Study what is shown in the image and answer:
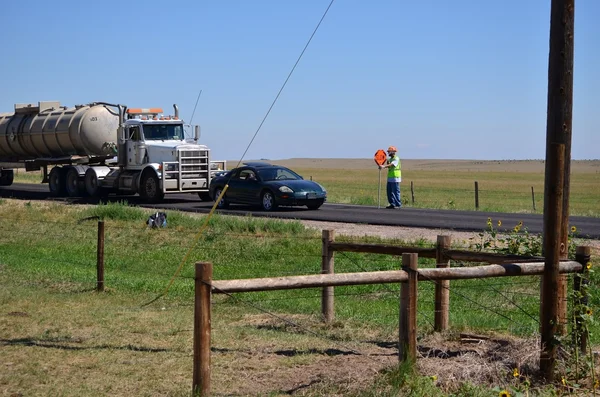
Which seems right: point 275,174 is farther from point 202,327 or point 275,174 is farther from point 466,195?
point 466,195

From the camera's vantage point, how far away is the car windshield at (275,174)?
29.4 metres

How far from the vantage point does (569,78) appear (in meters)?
8.17

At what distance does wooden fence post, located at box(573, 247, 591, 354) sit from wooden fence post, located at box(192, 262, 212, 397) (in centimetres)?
334

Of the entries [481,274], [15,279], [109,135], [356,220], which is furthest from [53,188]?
[481,274]

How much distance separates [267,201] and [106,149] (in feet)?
32.3

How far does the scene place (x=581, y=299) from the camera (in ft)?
28.4

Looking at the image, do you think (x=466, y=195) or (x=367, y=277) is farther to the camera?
(x=466, y=195)

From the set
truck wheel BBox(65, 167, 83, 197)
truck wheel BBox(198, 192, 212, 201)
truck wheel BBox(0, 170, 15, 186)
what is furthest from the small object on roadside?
truck wheel BBox(0, 170, 15, 186)

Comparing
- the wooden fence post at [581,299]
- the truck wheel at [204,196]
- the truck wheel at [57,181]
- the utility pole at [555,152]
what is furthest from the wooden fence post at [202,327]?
the truck wheel at [57,181]

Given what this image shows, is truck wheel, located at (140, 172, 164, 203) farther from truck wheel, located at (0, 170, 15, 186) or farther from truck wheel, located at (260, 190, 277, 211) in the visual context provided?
truck wheel, located at (0, 170, 15, 186)

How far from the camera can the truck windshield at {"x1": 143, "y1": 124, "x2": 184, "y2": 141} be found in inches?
1331

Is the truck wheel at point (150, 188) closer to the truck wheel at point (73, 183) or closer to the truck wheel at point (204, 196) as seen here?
the truck wheel at point (204, 196)

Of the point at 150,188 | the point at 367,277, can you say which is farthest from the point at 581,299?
the point at 150,188

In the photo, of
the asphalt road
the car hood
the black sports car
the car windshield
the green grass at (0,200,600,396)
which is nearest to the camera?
the green grass at (0,200,600,396)
